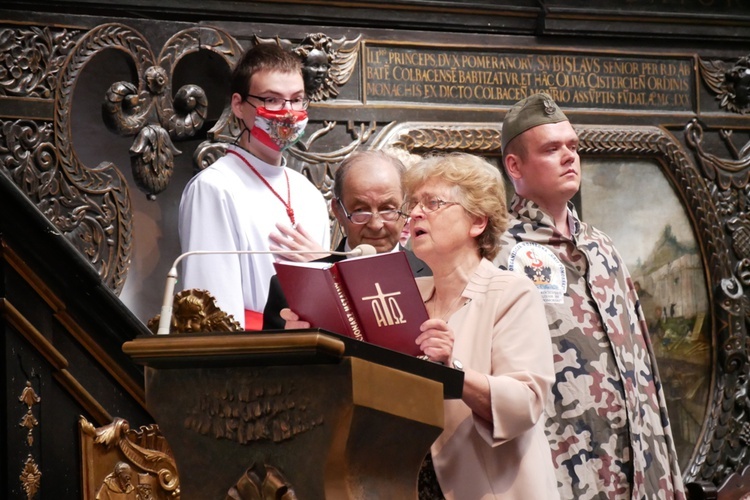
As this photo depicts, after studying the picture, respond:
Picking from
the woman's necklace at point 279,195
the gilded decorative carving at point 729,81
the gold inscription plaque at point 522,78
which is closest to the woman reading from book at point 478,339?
the woman's necklace at point 279,195

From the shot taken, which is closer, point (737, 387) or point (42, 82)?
point (42, 82)

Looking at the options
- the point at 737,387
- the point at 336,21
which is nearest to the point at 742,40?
the point at 737,387

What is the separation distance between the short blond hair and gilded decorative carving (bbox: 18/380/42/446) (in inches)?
63.9

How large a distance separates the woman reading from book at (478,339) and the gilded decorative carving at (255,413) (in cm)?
57

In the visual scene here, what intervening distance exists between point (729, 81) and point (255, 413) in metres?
6.18

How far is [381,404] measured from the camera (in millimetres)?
2926

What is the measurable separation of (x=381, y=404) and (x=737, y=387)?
18.9ft

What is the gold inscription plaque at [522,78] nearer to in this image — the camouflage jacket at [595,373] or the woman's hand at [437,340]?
the camouflage jacket at [595,373]

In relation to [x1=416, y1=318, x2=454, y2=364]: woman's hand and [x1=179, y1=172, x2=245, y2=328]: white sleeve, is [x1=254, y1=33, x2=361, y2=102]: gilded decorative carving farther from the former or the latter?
[x1=416, y1=318, x2=454, y2=364]: woman's hand

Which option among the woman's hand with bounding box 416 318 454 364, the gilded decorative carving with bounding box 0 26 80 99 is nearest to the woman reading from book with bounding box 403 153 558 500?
the woman's hand with bounding box 416 318 454 364

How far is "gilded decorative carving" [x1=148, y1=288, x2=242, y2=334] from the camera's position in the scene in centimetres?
441

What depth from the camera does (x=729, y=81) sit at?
8.38 meters

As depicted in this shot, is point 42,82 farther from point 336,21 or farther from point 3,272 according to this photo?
point 3,272

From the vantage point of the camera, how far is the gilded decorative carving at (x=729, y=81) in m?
8.34
